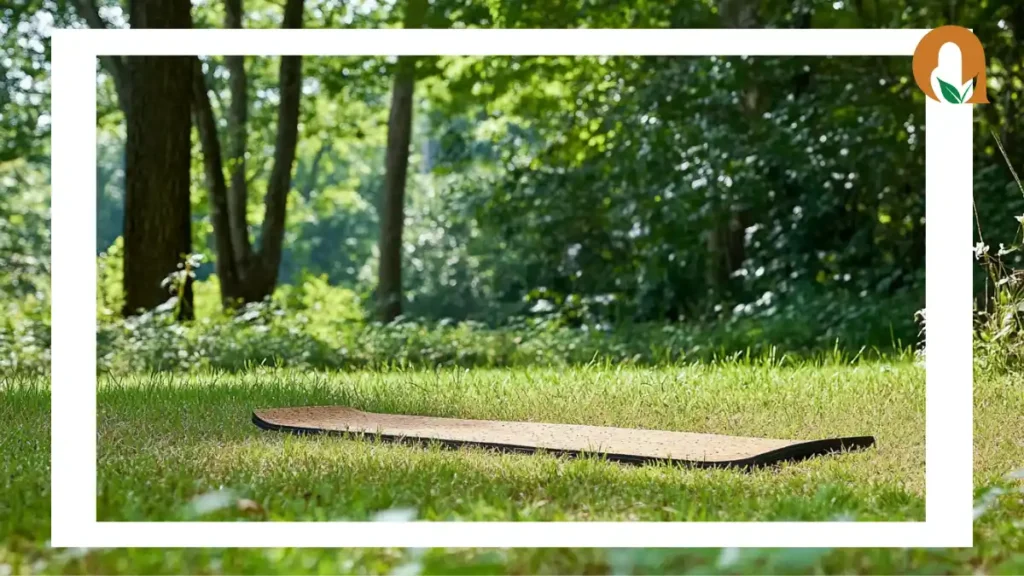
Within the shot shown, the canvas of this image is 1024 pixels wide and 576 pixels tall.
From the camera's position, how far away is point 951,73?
3385 mm

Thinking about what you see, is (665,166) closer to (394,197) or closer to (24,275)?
(394,197)

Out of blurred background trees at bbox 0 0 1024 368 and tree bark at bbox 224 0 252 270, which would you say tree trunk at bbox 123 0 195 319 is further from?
A: tree bark at bbox 224 0 252 270

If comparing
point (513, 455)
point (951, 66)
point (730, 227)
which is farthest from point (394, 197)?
point (951, 66)

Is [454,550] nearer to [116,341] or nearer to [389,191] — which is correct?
[116,341]

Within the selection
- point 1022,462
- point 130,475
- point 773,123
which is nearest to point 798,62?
point 773,123

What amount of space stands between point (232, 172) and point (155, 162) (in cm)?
545

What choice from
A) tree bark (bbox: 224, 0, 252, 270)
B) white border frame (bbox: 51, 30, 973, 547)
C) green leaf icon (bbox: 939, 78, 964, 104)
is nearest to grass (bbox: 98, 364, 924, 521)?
white border frame (bbox: 51, 30, 973, 547)

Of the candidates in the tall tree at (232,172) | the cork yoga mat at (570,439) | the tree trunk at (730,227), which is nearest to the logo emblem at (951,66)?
the cork yoga mat at (570,439)

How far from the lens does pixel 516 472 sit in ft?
12.7

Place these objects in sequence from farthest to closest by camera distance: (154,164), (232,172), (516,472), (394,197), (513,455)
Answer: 1. (394,197)
2. (232,172)
3. (154,164)
4. (513,455)
5. (516,472)

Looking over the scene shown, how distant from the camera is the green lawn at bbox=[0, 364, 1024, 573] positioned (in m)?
3.05

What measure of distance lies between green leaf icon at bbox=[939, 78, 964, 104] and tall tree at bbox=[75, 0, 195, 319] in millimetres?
7000

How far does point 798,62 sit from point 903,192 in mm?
1489

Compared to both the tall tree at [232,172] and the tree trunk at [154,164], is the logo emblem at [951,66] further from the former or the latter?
the tall tree at [232,172]
